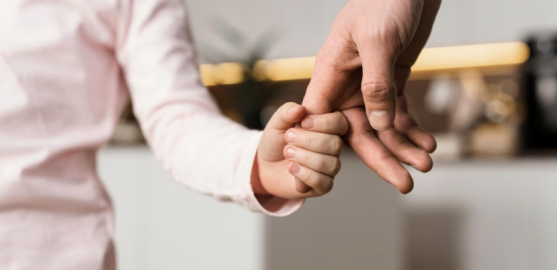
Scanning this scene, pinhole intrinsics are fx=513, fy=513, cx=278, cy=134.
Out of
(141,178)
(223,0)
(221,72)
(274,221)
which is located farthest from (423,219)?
(223,0)

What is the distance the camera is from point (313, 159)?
1.24ft

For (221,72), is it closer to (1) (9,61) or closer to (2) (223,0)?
(2) (223,0)

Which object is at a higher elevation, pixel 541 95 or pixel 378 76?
pixel 541 95

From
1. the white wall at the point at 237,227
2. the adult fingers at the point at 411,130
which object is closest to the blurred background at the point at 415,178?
the white wall at the point at 237,227

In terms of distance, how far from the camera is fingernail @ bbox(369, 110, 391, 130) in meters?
0.33

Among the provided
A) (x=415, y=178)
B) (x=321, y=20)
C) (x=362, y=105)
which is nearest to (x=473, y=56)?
(x=321, y=20)

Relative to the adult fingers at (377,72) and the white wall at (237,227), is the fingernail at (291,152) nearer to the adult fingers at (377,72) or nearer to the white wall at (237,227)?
the adult fingers at (377,72)

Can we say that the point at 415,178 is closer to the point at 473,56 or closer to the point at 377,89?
the point at 473,56

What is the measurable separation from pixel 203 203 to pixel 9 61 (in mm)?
717

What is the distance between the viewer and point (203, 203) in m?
1.24

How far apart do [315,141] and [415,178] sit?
5.09ft

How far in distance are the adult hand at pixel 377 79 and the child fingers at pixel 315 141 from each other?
0.05 ft

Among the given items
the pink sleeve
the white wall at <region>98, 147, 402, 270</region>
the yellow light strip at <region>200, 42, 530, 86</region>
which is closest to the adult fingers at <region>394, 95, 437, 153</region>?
the pink sleeve

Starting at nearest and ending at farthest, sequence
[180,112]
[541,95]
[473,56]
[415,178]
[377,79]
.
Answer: [377,79] < [180,112] < [541,95] < [415,178] < [473,56]
